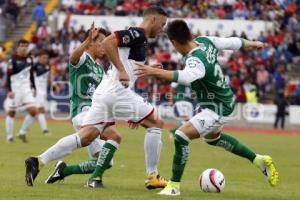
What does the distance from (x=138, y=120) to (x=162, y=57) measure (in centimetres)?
2669

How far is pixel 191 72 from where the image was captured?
11352mm

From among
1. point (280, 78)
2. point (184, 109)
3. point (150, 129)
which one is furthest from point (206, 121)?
point (280, 78)

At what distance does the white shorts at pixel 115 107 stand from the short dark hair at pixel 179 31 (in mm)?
1124

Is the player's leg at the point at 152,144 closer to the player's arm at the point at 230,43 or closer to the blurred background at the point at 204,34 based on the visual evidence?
the player's arm at the point at 230,43

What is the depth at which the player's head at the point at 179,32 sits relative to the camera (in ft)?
38.5

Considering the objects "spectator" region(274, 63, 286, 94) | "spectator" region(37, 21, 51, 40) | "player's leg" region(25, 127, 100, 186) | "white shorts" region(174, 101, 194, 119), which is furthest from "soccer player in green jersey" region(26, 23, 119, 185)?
"spectator" region(37, 21, 51, 40)

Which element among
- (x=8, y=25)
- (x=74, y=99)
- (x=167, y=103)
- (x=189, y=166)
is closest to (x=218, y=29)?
(x=167, y=103)

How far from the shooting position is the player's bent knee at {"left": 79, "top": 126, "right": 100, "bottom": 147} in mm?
12312

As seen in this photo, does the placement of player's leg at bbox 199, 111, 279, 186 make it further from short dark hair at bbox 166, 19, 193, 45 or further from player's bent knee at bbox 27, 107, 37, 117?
player's bent knee at bbox 27, 107, 37, 117

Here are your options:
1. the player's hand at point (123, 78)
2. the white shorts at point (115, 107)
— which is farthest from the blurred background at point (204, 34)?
the player's hand at point (123, 78)

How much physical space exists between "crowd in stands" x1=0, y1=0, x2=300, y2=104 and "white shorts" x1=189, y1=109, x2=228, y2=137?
2293 cm

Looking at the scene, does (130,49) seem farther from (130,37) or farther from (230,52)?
(230,52)

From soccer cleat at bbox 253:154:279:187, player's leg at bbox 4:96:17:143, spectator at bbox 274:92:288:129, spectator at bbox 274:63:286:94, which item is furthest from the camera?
spectator at bbox 274:63:286:94

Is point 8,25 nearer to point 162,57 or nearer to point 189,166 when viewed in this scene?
point 162,57
